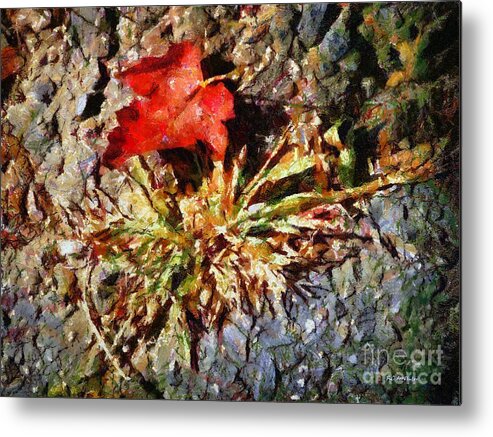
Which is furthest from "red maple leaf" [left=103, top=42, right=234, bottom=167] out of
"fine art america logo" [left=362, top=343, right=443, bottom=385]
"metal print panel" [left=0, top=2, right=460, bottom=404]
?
"fine art america logo" [left=362, top=343, right=443, bottom=385]

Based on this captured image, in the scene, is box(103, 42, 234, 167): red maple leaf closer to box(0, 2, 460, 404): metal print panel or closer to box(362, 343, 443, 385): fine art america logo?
box(0, 2, 460, 404): metal print panel

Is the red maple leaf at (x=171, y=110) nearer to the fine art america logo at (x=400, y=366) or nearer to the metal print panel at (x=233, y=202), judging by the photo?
the metal print panel at (x=233, y=202)

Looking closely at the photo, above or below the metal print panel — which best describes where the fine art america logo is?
below

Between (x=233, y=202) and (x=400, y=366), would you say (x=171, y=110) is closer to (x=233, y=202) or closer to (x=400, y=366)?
(x=233, y=202)

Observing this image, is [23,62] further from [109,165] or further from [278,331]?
[278,331]

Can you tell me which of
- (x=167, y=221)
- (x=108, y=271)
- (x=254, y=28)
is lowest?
(x=108, y=271)

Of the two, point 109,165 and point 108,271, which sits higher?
point 109,165

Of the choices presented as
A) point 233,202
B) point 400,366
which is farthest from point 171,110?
point 400,366

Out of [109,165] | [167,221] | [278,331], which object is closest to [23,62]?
[109,165]
